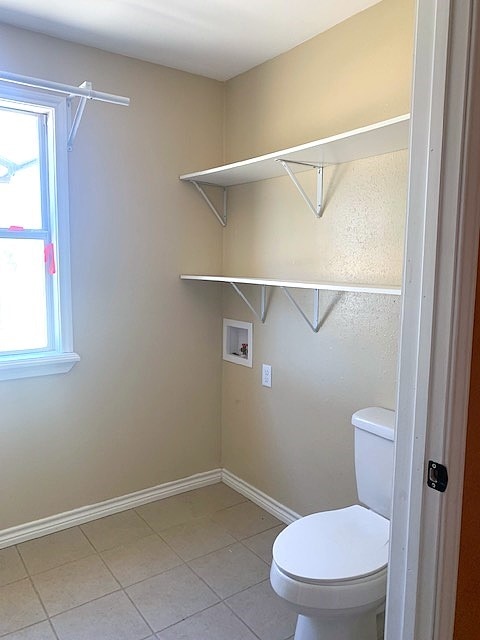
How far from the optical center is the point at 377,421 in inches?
70.1

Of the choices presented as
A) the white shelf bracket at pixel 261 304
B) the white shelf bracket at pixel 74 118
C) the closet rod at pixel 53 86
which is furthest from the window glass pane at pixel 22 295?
the white shelf bracket at pixel 261 304

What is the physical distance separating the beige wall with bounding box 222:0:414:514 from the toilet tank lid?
7cm

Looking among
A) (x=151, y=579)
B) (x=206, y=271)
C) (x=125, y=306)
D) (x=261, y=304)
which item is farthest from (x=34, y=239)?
(x=151, y=579)

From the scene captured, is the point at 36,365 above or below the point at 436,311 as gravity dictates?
below

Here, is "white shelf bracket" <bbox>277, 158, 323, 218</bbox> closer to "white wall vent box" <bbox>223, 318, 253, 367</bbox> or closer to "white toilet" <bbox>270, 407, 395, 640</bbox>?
"white wall vent box" <bbox>223, 318, 253, 367</bbox>

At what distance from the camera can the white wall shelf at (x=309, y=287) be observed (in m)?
1.68

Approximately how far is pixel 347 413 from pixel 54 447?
1.37 meters

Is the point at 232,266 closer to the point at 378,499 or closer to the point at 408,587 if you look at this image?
the point at 378,499

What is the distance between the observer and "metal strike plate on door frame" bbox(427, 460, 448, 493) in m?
0.93

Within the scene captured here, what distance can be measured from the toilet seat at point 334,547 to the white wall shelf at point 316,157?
1244 mm

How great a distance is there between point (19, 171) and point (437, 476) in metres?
2.07

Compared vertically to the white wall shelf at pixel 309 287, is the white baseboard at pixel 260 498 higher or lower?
lower

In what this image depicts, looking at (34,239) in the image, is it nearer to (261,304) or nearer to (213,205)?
(213,205)

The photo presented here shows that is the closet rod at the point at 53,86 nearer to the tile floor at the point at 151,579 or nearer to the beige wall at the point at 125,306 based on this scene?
the beige wall at the point at 125,306
